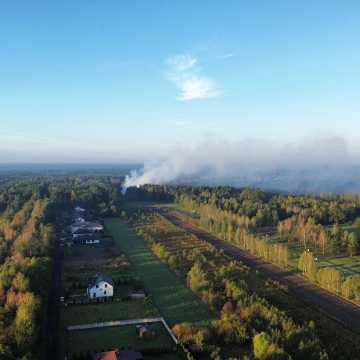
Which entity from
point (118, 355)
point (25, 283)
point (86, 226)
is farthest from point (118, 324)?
point (86, 226)

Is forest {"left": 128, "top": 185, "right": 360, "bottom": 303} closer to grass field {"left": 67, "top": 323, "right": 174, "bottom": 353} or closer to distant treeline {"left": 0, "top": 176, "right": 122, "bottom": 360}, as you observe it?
grass field {"left": 67, "top": 323, "right": 174, "bottom": 353}

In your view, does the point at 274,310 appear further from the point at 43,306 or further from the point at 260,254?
the point at 260,254

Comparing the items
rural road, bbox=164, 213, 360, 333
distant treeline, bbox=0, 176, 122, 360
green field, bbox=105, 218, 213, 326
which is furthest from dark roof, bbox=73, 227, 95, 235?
rural road, bbox=164, 213, 360, 333

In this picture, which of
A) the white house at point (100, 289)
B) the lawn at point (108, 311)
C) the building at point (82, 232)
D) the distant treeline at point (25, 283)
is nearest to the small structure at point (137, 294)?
the lawn at point (108, 311)

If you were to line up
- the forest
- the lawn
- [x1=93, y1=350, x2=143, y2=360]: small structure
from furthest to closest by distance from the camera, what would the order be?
the forest
the lawn
[x1=93, y1=350, x2=143, y2=360]: small structure

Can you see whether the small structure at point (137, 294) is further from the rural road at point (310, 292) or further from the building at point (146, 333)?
the rural road at point (310, 292)

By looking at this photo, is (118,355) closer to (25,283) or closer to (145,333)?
(145,333)
